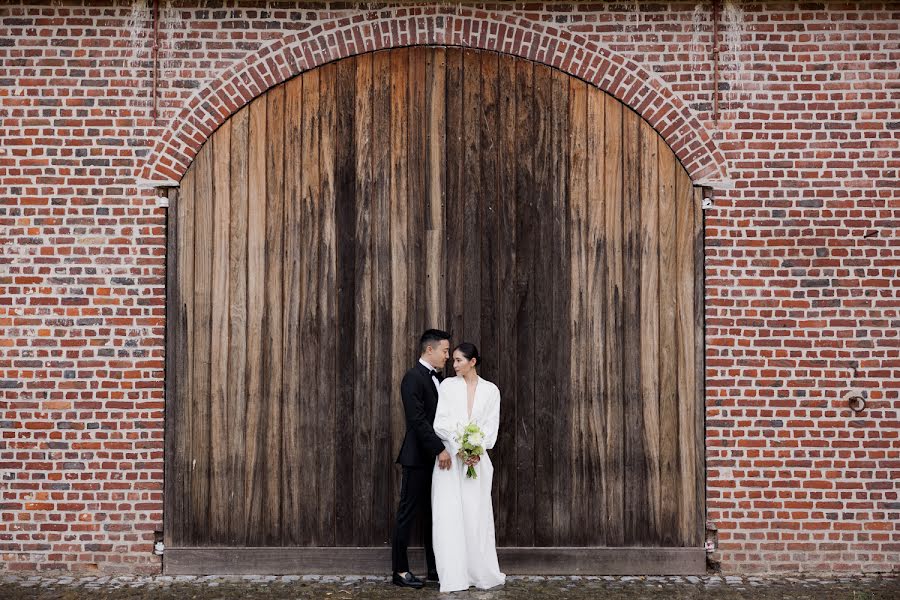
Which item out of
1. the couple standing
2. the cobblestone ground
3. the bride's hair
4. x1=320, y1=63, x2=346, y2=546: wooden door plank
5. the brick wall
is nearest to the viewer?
the cobblestone ground

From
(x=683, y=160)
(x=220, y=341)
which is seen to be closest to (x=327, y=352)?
(x=220, y=341)

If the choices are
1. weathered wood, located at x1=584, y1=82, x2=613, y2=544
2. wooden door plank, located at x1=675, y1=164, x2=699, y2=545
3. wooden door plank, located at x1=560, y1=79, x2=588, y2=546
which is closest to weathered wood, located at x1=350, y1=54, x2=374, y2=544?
wooden door plank, located at x1=560, y1=79, x2=588, y2=546

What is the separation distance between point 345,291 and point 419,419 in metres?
1.23

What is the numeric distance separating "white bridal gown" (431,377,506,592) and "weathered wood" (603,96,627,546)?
3.30 ft

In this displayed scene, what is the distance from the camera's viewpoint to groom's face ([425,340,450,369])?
6.53m

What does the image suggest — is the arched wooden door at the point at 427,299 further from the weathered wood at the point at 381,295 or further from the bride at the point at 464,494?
the bride at the point at 464,494

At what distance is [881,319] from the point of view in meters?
6.87

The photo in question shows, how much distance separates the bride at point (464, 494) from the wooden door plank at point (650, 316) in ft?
4.13

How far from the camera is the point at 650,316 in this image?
22.8ft

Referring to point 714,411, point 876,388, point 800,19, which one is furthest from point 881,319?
point 800,19

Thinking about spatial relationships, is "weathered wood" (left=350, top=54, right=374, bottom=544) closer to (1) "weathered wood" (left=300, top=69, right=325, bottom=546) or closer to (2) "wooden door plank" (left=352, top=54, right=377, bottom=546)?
(2) "wooden door plank" (left=352, top=54, right=377, bottom=546)

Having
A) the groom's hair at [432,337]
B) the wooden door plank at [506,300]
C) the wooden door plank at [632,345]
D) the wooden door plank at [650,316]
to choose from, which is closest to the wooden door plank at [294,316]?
the groom's hair at [432,337]

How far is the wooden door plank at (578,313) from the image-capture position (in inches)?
273

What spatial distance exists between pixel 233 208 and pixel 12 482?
2661 mm
